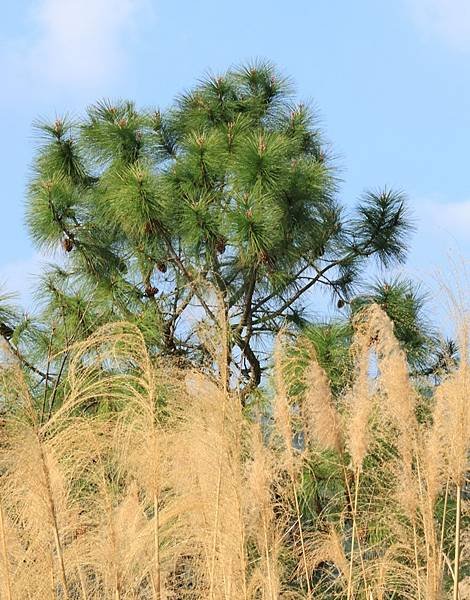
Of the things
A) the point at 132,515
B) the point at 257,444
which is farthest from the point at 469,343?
the point at 132,515

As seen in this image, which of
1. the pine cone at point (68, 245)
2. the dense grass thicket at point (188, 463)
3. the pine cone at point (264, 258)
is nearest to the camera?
the dense grass thicket at point (188, 463)

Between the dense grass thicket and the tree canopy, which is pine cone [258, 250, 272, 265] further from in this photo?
the dense grass thicket

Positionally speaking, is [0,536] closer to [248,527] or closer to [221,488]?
[221,488]

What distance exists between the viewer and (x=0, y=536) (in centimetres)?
251

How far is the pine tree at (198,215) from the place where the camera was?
24.5ft

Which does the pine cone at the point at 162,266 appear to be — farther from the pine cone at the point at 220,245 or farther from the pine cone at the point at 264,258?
the pine cone at the point at 264,258

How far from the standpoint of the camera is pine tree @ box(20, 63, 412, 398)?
24.5ft

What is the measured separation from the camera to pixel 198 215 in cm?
746

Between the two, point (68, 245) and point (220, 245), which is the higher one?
point (68, 245)

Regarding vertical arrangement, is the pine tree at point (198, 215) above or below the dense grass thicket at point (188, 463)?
above

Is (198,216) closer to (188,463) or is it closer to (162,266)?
(162,266)

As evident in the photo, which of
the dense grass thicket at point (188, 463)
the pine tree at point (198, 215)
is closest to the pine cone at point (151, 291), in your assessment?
the pine tree at point (198, 215)

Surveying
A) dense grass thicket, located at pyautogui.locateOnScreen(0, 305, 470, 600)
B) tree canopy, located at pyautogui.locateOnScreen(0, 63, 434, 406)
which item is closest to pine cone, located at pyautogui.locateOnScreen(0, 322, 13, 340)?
tree canopy, located at pyautogui.locateOnScreen(0, 63, 434, 406)

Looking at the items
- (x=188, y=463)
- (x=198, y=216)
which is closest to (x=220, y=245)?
(x=198, y=216)
